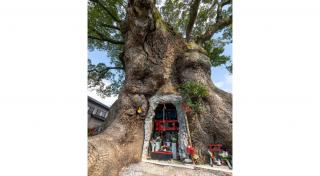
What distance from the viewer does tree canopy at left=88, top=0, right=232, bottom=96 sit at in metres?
4.14

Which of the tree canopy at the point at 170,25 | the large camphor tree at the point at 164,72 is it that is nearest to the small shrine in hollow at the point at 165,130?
the large camphor tree at the point at 164,72

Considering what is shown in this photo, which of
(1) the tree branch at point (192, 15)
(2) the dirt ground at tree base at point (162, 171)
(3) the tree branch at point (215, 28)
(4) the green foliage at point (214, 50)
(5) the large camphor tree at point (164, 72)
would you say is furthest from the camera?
(4) the green foliage at point (214, 50)

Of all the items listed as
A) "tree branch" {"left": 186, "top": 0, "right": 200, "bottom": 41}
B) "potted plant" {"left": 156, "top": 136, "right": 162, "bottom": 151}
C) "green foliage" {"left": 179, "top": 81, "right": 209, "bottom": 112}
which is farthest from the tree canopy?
"potted plant" {"left": 156, "top": 136, "right": 162, "bottom": 151}

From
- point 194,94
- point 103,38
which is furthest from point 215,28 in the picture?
point 103,38

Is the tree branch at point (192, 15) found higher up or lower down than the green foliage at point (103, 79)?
higher up

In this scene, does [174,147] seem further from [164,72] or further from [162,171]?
[164,72]

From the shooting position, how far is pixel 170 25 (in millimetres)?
4152

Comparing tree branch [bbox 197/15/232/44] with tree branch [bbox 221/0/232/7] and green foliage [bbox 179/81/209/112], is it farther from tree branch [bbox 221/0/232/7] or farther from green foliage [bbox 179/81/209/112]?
green foliage [bbox 179/81/209/112]

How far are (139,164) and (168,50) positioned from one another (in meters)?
2.50

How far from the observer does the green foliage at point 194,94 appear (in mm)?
3363

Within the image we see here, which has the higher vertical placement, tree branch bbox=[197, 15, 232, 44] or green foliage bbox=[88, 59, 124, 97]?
tree branch bbox=[197, 15, 232, 44]

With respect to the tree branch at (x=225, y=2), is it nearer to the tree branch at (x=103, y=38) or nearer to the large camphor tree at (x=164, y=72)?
the large camphor tree at (x=164, y=72)

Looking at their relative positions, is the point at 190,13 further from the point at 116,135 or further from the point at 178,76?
the point at 116,135

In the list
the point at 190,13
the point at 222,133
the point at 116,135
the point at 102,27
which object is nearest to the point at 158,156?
the point at 116,135
